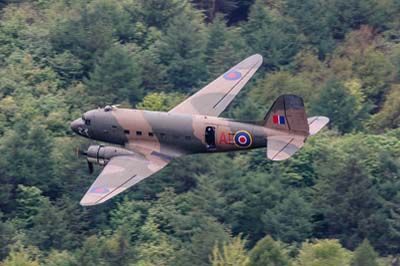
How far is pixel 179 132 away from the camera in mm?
105938

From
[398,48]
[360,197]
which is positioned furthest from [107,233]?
[398,48]

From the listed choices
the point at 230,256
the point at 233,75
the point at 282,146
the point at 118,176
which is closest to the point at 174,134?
the point at 118,176

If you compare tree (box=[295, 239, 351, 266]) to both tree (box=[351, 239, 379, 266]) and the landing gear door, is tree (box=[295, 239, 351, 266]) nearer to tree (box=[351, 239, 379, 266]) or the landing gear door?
tree (box=[351, 239, 379, 266])

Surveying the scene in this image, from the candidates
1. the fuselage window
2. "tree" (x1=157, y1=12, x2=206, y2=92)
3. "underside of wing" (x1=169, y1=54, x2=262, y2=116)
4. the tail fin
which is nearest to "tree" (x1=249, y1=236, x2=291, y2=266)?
"underside of wing" (x1=169, y1=54, x2=262, y2=116)

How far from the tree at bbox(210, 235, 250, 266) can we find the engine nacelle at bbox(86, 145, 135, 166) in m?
16.6

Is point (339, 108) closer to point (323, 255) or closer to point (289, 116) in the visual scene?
point (323, 255)

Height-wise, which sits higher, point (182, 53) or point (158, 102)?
point (158, 102)

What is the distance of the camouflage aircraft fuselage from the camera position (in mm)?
105500

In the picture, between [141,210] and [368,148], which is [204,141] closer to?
[141,210]

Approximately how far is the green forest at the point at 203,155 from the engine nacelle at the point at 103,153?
16.5 metres

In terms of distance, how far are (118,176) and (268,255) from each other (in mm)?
20455

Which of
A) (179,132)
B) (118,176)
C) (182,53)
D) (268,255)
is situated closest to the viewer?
(118,176)

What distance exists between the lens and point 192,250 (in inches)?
4835

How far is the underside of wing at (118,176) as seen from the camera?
9937cm
